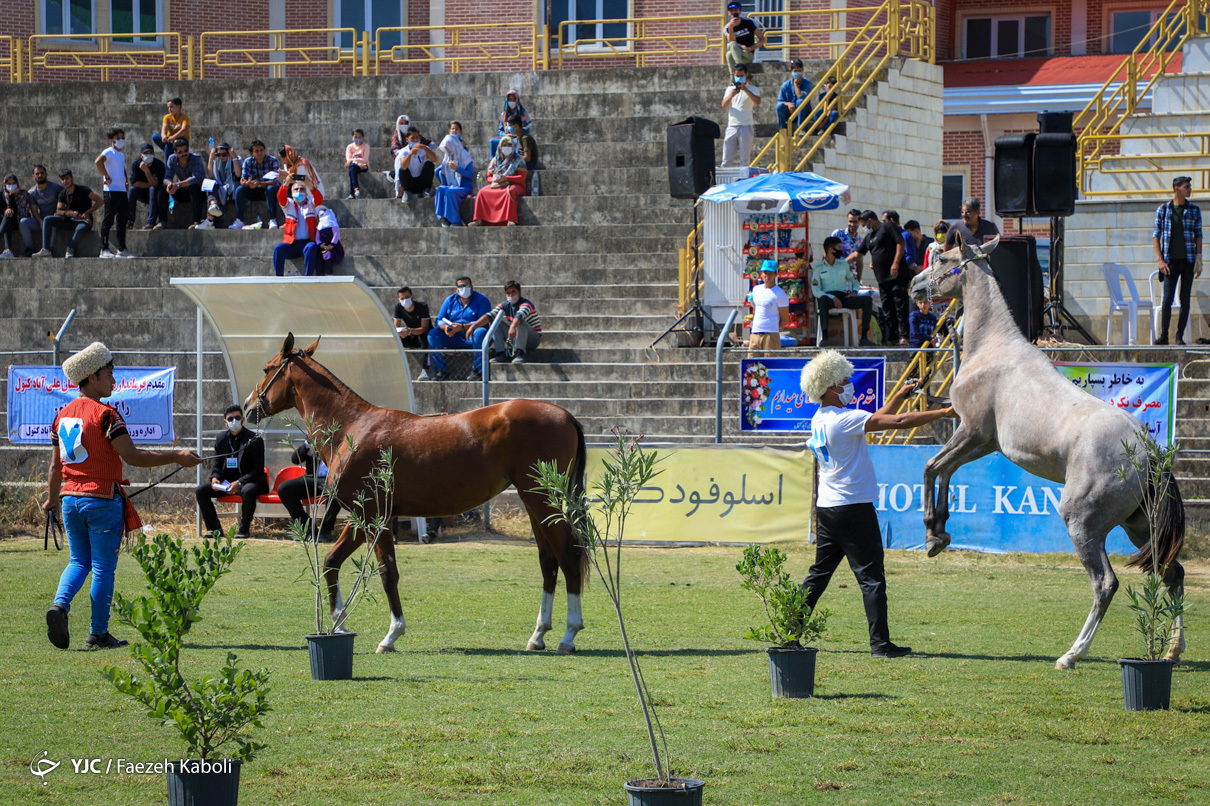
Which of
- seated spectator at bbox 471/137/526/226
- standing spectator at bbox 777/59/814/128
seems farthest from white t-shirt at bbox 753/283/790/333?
seated spectator at bbox 471/137/526/226

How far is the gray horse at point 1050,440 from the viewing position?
31.3ft

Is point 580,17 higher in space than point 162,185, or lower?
higher

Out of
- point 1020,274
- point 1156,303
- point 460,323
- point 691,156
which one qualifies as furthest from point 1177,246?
point 460,323

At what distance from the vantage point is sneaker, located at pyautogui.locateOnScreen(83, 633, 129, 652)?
1009cm

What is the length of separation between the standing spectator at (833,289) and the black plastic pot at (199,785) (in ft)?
53.9

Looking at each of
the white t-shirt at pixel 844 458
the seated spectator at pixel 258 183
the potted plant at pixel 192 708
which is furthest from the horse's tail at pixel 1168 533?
the seated spectator at pixel 258 183

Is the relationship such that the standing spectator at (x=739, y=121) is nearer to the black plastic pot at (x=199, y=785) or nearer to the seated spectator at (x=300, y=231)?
the seated spectator at (x=300, y=231)

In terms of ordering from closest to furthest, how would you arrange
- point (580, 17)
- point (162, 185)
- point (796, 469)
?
point (796, 469) → point (162, 185) → point (580, 17)

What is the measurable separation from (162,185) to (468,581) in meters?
15.6

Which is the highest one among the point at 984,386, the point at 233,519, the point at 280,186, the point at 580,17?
the point at 580,17

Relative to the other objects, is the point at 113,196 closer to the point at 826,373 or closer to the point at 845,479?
the point at 826,373

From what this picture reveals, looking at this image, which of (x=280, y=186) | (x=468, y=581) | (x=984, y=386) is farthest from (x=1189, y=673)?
(x=280, y=186)

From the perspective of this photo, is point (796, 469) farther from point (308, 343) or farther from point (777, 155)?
point (777, 155)

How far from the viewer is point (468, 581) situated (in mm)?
14500
